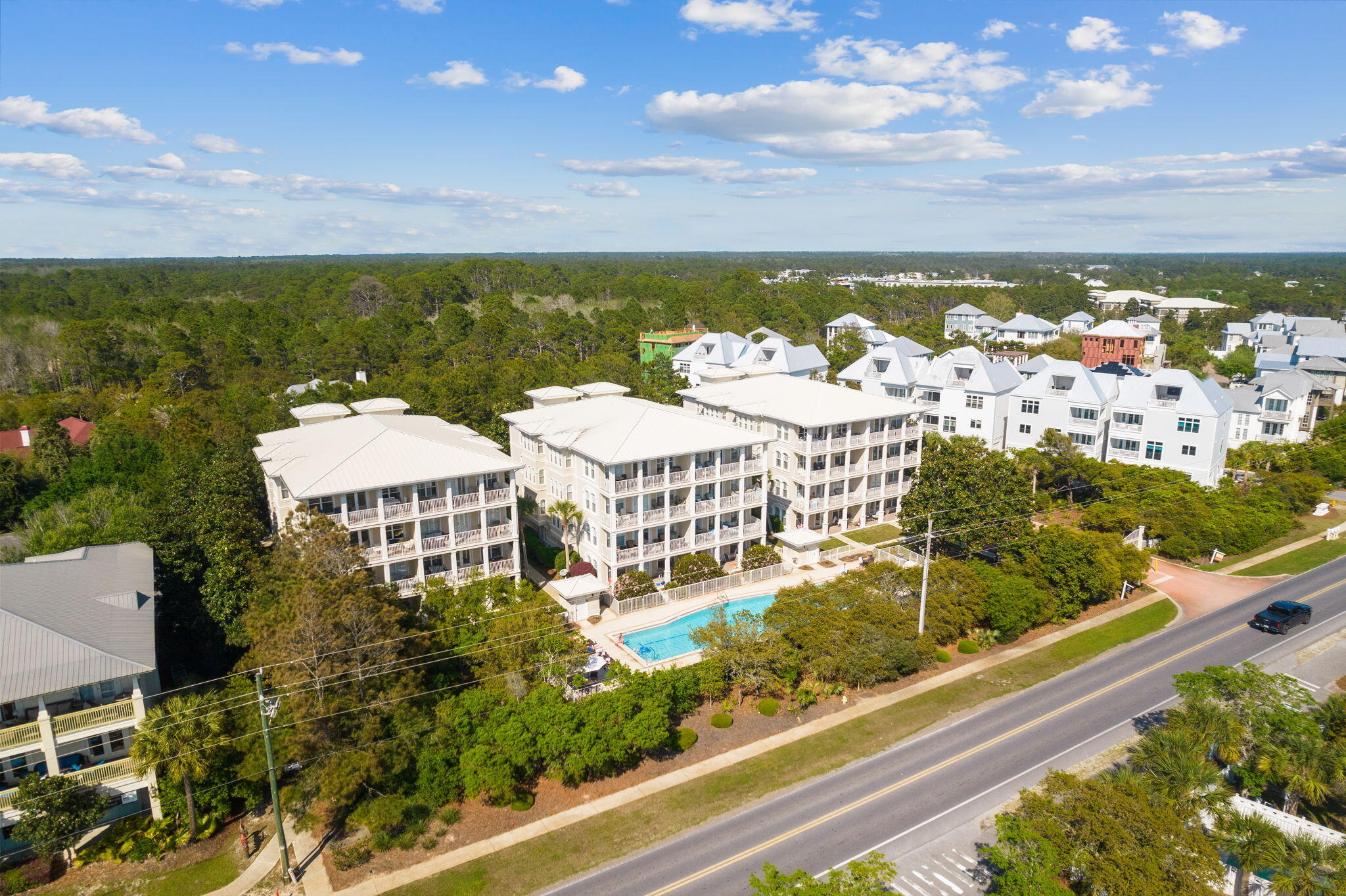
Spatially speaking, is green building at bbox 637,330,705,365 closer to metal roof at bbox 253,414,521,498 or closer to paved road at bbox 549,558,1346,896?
metal roof at bbox 253,414,521,498

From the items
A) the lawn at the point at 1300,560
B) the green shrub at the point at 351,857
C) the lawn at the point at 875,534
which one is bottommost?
the green shrub at the point at 351,857

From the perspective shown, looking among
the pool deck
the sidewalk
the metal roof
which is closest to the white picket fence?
the pool deck

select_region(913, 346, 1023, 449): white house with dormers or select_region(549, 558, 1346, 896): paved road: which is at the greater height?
select_region(913, 346, 1023, 449): white house with dormers

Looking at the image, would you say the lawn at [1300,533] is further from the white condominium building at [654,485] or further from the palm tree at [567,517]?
the palm tree at [567,517]

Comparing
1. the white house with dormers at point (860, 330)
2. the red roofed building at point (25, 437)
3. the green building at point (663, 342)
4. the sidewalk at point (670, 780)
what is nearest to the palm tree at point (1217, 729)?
the sidewalk at point (670, 780)

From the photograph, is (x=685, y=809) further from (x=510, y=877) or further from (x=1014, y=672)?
(x=1014, y=672)

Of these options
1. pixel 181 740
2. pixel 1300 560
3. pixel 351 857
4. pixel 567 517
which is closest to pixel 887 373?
pixel 1300 560

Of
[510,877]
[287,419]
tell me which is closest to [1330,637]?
[510,877]
